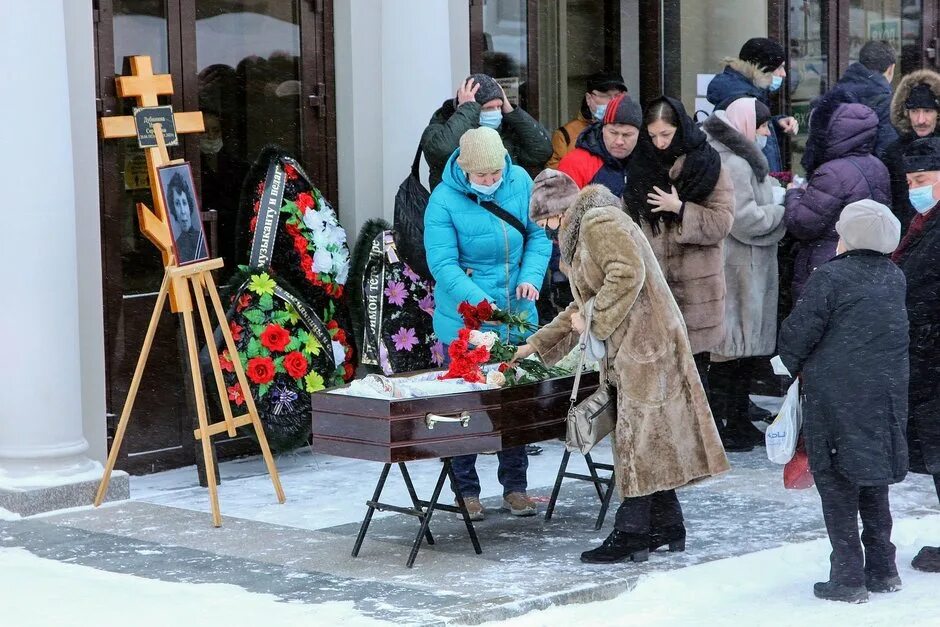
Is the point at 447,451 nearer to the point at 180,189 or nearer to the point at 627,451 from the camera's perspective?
the point at 627,451

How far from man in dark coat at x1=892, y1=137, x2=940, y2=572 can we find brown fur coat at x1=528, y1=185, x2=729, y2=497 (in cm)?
88

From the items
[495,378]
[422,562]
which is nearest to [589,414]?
[495,378]

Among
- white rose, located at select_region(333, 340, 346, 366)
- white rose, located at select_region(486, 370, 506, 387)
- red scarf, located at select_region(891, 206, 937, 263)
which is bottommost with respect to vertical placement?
white rose, located at select_region(333, 340, 346, 366)

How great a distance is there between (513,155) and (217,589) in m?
3.55

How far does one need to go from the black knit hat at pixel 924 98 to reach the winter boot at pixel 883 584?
3.38 m

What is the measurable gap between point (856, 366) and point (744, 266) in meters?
3.15

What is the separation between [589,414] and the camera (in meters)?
6.26

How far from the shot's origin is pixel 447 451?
20.4 ft

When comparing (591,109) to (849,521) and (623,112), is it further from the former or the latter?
(849,521)

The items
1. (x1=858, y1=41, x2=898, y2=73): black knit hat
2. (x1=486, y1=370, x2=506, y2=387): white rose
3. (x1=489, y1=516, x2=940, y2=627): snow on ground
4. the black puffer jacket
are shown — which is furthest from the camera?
(x1=858, y1=41, x2=898, y2=73): black knit hat

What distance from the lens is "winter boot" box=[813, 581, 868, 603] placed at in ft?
19.2

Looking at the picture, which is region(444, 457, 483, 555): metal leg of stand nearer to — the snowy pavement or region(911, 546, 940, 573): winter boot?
the snowy pavement

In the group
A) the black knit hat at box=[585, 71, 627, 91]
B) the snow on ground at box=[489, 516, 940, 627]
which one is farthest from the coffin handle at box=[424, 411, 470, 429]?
the black knit hat at box=[585, 71, 627, 91]

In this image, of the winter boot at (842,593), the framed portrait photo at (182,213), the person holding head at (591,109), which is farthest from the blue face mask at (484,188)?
the winter boot at (842,593)
